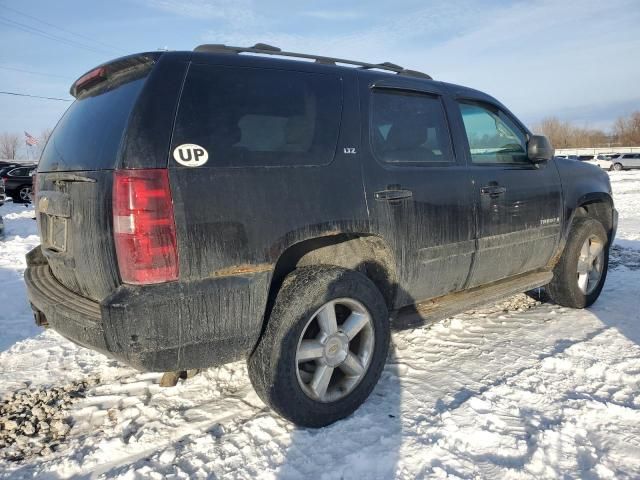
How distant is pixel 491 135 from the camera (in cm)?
394

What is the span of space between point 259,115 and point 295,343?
1199 mm

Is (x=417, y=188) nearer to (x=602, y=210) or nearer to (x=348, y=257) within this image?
(x=348, y=257)

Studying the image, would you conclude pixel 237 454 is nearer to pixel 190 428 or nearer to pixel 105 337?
pixel 190 428

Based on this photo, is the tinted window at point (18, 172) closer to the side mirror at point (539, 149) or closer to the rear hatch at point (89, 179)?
the rear hatch at point (89, 179)

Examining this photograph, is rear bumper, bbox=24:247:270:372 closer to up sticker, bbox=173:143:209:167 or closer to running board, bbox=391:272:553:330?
up sticker, bbox=173:143:209:167

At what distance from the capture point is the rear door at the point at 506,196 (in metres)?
3.52

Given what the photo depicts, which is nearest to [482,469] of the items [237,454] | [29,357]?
[237,454]

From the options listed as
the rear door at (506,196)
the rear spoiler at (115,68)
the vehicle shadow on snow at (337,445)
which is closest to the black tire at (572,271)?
the rear door at (506,196)

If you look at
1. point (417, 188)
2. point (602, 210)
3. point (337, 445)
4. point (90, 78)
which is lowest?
point (337, 445)

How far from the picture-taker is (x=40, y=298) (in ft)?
8.61

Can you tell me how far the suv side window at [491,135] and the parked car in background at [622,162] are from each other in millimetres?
41204

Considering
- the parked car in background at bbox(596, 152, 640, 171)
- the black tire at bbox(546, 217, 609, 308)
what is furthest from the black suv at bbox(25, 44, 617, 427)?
the parked car in background at bbox(596, 152, 640, 171)

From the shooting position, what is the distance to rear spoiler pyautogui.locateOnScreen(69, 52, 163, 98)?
2.33 m

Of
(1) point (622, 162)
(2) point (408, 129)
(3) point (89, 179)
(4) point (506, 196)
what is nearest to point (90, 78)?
(3) point (89, 179)
